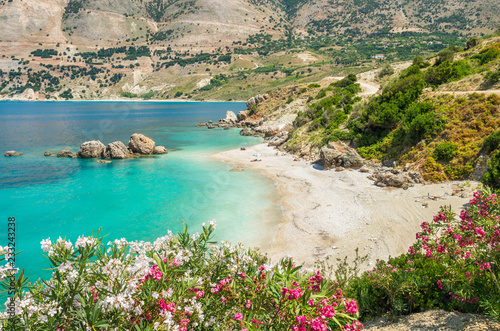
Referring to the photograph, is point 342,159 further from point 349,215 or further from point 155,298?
point 155,298

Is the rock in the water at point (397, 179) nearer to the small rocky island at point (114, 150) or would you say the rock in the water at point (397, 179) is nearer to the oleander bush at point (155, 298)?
the oleander bush at point (155, 298)

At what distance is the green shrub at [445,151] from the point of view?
2336 centimetres

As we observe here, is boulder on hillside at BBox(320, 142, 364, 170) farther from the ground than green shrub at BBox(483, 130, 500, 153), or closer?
closer

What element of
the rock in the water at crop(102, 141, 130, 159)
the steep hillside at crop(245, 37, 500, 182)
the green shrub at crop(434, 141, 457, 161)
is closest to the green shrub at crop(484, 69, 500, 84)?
the steep hillside at crop(245, 37, 500, 182)

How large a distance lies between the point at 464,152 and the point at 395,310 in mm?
20199

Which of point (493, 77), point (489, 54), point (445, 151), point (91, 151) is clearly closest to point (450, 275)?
point (445, 151)

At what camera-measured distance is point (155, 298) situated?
4352 millimetres

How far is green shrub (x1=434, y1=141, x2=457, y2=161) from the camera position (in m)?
23.4

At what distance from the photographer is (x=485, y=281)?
6555 millimetres

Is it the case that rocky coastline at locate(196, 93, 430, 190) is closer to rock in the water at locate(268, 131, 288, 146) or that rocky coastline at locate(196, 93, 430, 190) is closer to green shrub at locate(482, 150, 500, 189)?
rock in the water at locate(268, 131, 288, 146)

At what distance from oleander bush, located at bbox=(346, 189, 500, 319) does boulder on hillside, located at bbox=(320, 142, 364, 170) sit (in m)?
21.6

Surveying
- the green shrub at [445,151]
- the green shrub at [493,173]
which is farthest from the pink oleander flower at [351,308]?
the green shrub at [445,151]

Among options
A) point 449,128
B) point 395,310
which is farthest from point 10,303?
point 449,128

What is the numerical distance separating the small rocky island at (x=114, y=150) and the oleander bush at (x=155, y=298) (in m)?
42.5
